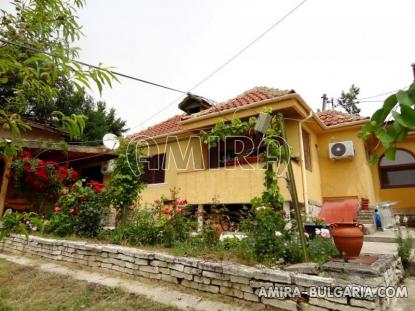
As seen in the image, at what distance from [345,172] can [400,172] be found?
3.18m

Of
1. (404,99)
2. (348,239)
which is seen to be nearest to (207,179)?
(348,239)

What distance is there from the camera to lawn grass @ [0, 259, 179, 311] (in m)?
3.60

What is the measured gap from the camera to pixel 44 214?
910cm

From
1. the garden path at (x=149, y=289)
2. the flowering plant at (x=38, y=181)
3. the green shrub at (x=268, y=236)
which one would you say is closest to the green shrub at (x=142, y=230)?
the garden path at (x=149, y=289)

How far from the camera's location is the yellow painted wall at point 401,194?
1054 centimetres

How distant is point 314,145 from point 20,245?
971cm

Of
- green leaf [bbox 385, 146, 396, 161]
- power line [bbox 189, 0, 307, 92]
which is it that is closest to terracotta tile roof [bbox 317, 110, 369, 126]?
power line [bbox 189, 0, 307, 92]

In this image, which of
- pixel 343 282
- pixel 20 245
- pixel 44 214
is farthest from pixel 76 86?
pixel 44 214

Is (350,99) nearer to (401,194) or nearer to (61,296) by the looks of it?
(401,194)

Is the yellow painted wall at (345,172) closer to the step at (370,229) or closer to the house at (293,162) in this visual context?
the house at (293,162)

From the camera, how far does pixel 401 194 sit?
10875 mm

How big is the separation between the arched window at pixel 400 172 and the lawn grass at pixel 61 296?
11.1 meters

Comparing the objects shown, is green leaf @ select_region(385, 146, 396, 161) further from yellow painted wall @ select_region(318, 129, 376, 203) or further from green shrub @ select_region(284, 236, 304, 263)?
yellow painted wall @ select_region(318, 129, 376, 203)

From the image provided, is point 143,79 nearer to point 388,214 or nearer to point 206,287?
point 206,287
